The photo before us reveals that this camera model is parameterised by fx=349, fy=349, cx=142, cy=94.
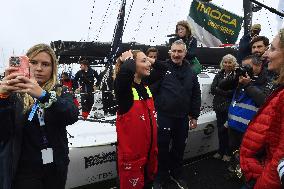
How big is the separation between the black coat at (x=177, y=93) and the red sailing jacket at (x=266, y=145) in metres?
2.33

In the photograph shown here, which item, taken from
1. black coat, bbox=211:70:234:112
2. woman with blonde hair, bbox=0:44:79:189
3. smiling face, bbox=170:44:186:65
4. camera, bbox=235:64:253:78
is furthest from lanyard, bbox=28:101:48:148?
black coat, bbox=211:70:234:112

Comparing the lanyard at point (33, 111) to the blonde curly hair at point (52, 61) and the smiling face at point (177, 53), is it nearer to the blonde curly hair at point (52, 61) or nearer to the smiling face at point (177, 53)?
the blonde curly hair at point (52, 61)

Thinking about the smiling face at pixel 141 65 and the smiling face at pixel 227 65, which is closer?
the smiling face at pixel 141 65

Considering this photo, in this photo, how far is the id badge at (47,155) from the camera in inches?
92.5

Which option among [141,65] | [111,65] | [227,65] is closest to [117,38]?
[111,65]

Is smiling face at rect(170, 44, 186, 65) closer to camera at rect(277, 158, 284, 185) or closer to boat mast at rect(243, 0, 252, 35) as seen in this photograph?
camera at rect(277, 158, 284, 185)

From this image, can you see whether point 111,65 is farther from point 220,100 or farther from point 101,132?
point 101,132

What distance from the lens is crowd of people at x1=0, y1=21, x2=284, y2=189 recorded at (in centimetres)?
222

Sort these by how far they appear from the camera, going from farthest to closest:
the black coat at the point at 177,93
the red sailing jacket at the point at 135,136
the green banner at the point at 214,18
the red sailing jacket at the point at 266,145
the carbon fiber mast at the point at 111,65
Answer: the green banner at the point at 214,18 < the carbon fiber mast at the point at 111,65 < the black coat at the point at 177,93 < the red sailing jacket at the point at 135,136 < the red sailing jacket at the point at 266,145

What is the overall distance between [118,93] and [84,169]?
1.40m

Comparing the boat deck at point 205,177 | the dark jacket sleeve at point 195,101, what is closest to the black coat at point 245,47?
the dark jacket sleeve at point 195,101

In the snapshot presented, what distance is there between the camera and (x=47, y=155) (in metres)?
2.36

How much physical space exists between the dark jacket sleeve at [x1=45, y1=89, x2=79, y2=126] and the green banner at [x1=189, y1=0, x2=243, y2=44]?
313 inches

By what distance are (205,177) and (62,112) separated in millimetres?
3573
